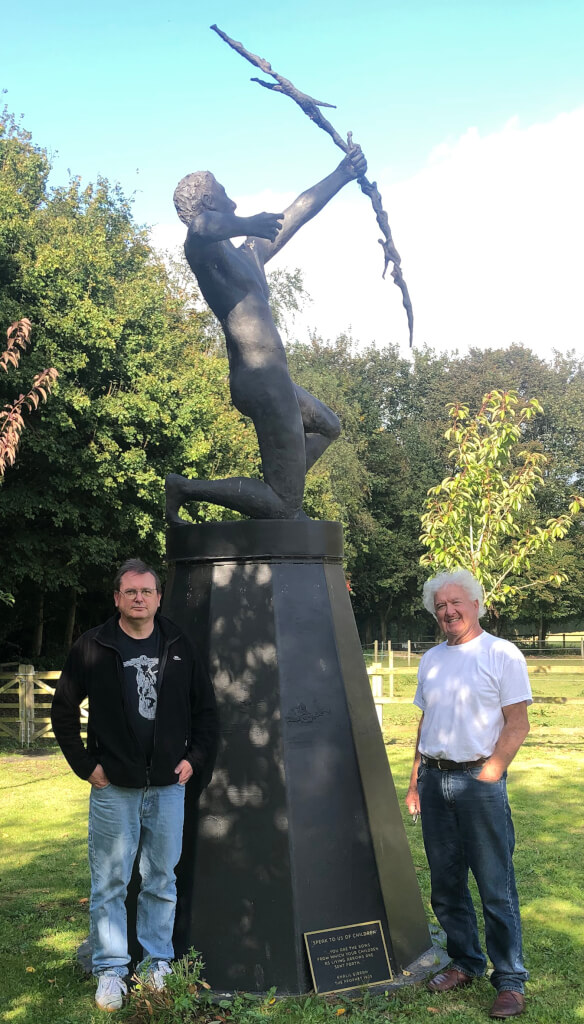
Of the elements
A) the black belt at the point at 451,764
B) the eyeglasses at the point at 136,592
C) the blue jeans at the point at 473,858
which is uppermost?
the eyeglasses at the point at 136,592

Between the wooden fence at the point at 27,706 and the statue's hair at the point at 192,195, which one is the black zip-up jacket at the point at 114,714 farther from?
the wooden fence at the point at 27,706

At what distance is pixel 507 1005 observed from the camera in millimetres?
4184

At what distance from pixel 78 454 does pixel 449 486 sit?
7.08 metres

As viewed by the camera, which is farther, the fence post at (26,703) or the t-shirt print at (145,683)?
the fence post at (26,703)

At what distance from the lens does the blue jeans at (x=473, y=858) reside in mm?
4070

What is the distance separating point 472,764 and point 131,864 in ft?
5.32

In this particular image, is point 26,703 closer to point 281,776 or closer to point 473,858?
point 281,776

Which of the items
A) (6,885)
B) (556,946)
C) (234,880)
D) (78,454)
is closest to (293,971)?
(234,880)

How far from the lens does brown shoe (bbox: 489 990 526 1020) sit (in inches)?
164

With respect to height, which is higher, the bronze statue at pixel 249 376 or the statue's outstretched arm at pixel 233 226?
the statue's outstretched arm at pixel 233 226

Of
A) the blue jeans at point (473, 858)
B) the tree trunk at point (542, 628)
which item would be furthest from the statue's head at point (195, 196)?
the tree trunk at point (542, 628)

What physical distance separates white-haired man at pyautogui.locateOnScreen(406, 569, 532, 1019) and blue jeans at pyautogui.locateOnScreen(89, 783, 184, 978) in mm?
1212

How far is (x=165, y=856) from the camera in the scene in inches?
166

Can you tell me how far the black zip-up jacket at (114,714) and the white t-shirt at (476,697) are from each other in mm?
1149
